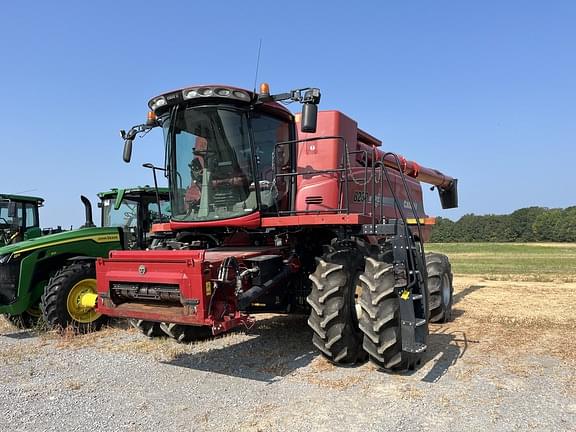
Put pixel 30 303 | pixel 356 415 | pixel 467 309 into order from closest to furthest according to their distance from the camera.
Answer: pixel 356 415 < pixel 30 303 < pixel 467 309

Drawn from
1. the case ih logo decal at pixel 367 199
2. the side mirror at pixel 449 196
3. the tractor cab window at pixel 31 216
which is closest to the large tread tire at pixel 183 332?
the case ih logo decal at pixel 367 199

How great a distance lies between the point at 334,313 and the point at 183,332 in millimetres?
2502

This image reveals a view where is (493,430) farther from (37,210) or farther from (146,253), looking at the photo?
(37,210)

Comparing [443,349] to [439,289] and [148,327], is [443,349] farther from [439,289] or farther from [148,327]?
[148,327]

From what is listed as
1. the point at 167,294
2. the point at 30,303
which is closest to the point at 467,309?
the point at 167,294

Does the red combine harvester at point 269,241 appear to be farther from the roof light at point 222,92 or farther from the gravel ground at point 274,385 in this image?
Answer: the gravel ground at point 274,385

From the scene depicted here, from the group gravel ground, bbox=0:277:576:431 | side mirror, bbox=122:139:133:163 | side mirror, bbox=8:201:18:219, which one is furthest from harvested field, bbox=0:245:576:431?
side mirror, bbox=8:201:18:219

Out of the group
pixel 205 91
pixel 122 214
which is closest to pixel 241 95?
pixel 205 91

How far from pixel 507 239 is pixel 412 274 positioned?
8662cm

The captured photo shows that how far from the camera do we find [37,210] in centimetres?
1418

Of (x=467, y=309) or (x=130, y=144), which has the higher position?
(x=130, y=144)

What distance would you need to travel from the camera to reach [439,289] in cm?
904

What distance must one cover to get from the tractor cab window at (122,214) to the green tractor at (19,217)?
12.2 ft

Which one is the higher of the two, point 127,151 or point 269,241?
point 127,151
